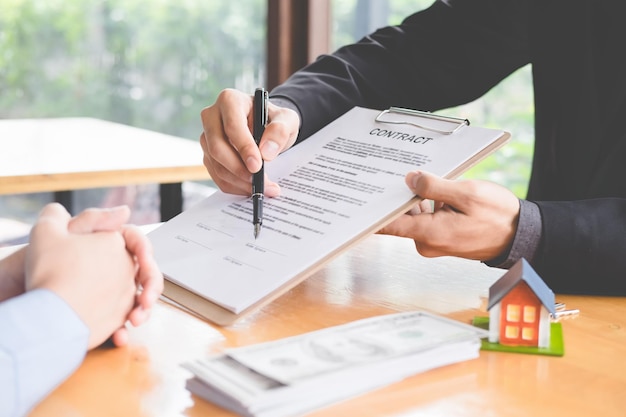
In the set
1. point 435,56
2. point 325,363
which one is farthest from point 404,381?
point 435,56

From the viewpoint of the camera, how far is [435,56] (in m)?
1.67

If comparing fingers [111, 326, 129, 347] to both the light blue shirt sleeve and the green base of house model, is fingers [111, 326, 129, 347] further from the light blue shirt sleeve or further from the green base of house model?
the green base of house model

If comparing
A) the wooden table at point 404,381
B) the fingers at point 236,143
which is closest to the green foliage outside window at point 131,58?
the fingers at point 236,143

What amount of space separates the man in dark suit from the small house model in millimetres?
174

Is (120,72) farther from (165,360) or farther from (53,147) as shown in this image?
(165,360)

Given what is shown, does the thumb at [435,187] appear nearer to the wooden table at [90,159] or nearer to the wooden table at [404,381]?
the wooden table at [404,381]

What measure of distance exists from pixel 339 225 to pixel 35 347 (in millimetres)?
406

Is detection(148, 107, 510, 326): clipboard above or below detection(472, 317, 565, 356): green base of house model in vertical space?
above

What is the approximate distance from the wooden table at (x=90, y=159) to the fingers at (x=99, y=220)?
107cm

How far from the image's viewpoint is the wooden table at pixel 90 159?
1866mm

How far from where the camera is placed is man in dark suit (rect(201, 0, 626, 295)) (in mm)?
1016

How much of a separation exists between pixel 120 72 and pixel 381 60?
2.33 metres

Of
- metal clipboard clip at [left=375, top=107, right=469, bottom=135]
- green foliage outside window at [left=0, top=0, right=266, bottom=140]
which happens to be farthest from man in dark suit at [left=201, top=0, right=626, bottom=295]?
green foliage outside window at [left=0, top=0, right=266, bottom=140]

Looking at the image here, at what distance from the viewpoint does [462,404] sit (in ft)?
2.32
